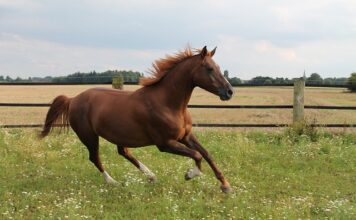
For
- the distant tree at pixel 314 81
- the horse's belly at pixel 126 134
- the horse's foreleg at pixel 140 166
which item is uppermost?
the distant tree at pixel 314 81

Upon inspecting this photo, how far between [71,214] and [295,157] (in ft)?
16.1

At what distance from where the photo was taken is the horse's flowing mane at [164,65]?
249 inches

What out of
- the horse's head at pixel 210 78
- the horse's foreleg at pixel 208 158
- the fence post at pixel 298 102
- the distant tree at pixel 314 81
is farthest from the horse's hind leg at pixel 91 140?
the distant tree at pixel 314 81

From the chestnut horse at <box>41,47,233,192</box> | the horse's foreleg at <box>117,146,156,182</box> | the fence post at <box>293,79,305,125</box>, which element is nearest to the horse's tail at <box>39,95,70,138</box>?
the chestnut horse at <box>41,47,233,192</box>

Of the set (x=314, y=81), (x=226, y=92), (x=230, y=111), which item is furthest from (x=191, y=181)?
(x=230, y=111)

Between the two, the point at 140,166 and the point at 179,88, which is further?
the point at 140,166

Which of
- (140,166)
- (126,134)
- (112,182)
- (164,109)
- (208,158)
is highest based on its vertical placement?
(164,109)

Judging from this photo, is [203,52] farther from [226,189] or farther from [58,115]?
[58,115]

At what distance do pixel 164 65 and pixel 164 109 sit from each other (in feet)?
2.32

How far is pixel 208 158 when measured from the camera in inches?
239

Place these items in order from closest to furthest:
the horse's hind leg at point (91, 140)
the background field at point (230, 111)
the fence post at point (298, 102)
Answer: the horse's hind leg at point (91, 140) < the fence post at point (298, 102) < the background field at point (230, 111)

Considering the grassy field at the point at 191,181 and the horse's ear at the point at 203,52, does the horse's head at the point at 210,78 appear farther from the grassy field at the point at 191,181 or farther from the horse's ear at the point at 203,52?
the grassy field at the point at 191,181

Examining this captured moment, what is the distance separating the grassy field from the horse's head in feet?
4.41

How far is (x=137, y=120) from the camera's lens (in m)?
6.20
